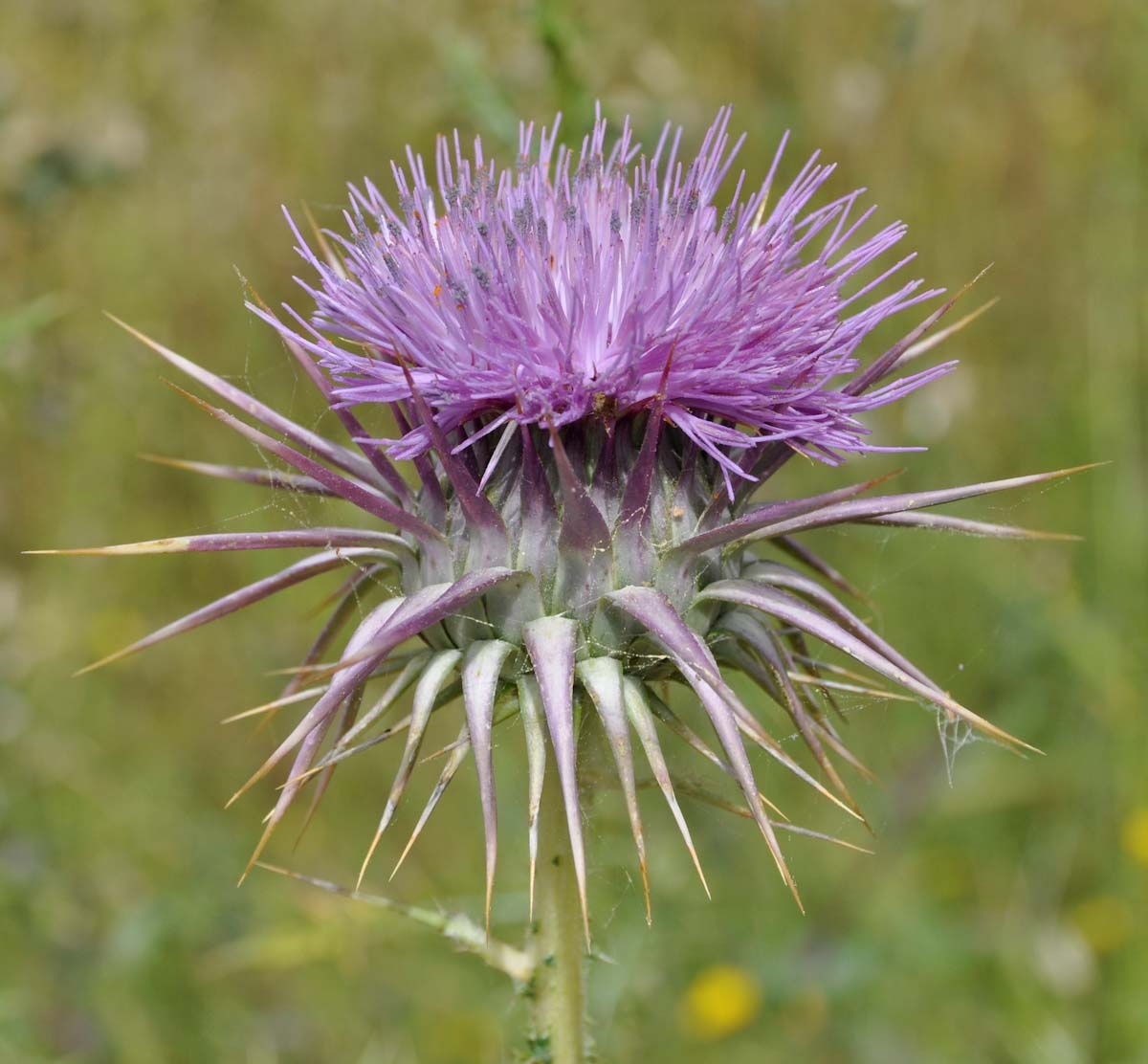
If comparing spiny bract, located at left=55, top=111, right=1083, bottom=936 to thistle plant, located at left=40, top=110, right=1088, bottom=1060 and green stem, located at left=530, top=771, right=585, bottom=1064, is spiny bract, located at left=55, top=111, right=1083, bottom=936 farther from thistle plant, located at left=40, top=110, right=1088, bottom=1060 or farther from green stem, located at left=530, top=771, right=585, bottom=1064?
green stem, located at left=530, top=771, right=585, bottom=1064

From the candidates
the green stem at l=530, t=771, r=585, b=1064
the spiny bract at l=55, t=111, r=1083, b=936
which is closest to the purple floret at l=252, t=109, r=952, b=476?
the spiny bract at l=55, t=111, r=1083, b=936

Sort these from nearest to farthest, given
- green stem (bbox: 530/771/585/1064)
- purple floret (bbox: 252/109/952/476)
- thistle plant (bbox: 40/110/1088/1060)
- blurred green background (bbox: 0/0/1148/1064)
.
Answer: thistle plant (bbox: 40/110/1088/1060)
purple floret (bbox: 252/109/952/476)
green stem (bbox: 530/771/585/1064)
blurred green background (bbox: 0/0/1148/1064)

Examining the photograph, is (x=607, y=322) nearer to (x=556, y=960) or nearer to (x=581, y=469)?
(x=581, y=469)

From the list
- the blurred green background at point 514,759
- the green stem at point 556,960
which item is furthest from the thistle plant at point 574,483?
the blurred green background at point 514,759

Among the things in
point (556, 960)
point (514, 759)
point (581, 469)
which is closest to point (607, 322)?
point (581, 469)

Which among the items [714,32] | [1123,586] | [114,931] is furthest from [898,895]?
[714,32]

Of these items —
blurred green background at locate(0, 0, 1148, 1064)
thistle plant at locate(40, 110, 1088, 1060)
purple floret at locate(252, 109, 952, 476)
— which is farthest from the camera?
blurred green background at locate(0, 0, 1148, 1064)
